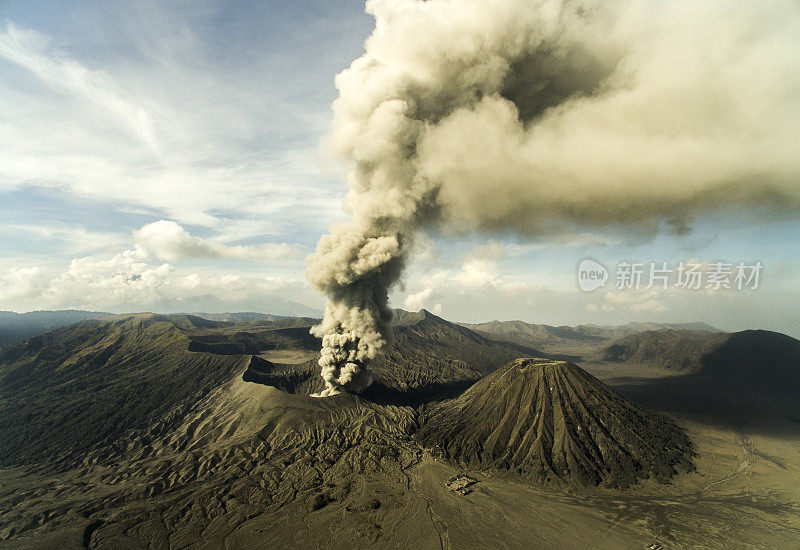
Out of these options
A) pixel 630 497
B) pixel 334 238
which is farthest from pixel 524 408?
pixel 334 238

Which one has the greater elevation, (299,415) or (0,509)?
(299,415)

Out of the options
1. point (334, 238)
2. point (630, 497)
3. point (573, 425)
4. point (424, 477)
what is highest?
point (334, 238)

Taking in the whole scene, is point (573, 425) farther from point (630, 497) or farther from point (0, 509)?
point (0, 509)

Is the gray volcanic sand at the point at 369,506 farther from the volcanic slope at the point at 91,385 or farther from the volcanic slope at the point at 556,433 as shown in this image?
the volcanic slope at the point at 91,385

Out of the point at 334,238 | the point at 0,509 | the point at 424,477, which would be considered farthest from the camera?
the point at 334,238

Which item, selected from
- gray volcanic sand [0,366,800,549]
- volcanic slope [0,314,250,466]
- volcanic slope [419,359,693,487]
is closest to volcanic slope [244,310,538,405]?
volcanic slope [0,314,250,466]

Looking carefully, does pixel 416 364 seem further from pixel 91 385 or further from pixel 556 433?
pixel 91 385

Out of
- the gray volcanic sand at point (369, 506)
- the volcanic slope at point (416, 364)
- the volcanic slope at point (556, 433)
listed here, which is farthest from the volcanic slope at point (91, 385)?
the volcanic slope at point (556, 433)

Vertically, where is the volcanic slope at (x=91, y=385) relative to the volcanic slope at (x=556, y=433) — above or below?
below
